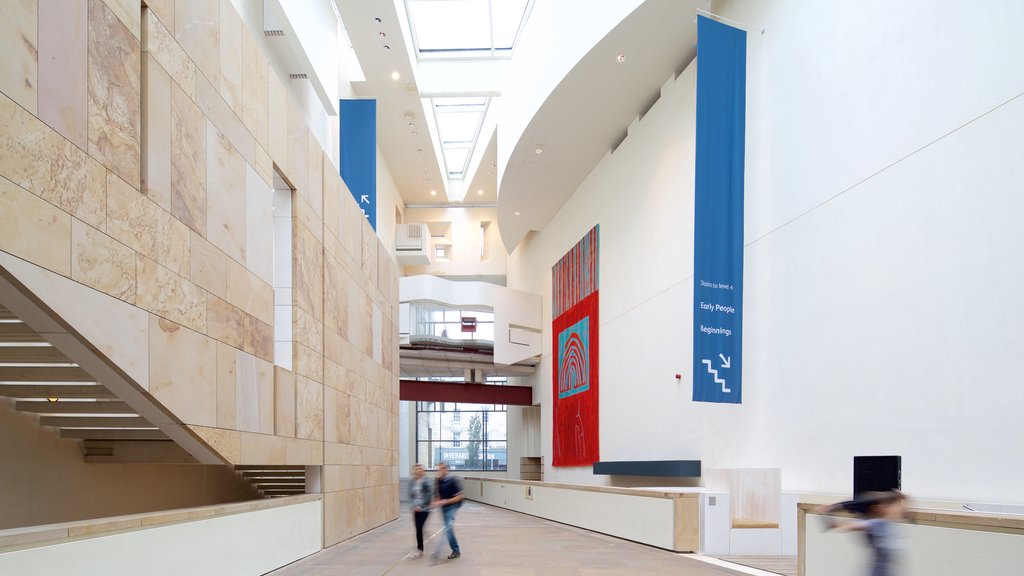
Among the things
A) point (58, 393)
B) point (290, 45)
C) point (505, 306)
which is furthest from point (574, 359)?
point (58, 393)

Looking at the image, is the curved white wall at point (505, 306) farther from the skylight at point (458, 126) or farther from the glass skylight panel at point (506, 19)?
the glass skylight panel at point (506, 19)

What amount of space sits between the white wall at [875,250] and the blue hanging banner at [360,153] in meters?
7.30

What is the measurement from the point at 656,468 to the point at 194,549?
10.6 meters

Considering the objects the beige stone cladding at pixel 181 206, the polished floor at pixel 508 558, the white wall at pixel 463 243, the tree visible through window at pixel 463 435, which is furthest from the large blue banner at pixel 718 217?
the tree visible through window at pixel 463 435

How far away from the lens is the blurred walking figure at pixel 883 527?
4.98m

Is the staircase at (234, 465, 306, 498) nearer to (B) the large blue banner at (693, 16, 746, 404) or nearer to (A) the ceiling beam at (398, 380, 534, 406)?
(B) the large blue banner at (693, 16, 746, 404)

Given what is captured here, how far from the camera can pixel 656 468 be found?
54.7 ft

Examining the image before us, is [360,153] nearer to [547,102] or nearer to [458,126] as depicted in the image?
[547,102]

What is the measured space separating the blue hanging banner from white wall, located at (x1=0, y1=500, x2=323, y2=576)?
8.81 metres

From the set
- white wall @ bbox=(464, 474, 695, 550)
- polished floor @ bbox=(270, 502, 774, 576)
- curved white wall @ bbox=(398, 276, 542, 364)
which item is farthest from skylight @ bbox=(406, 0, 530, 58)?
polished floor @ bbox=(270, 502, 774, 576)

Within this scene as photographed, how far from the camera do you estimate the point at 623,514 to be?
14.7m

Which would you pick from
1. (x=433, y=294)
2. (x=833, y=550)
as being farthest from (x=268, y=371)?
(x=433, y=294)

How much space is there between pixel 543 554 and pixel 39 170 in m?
9.03

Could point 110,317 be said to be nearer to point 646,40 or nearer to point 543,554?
point 543,554
